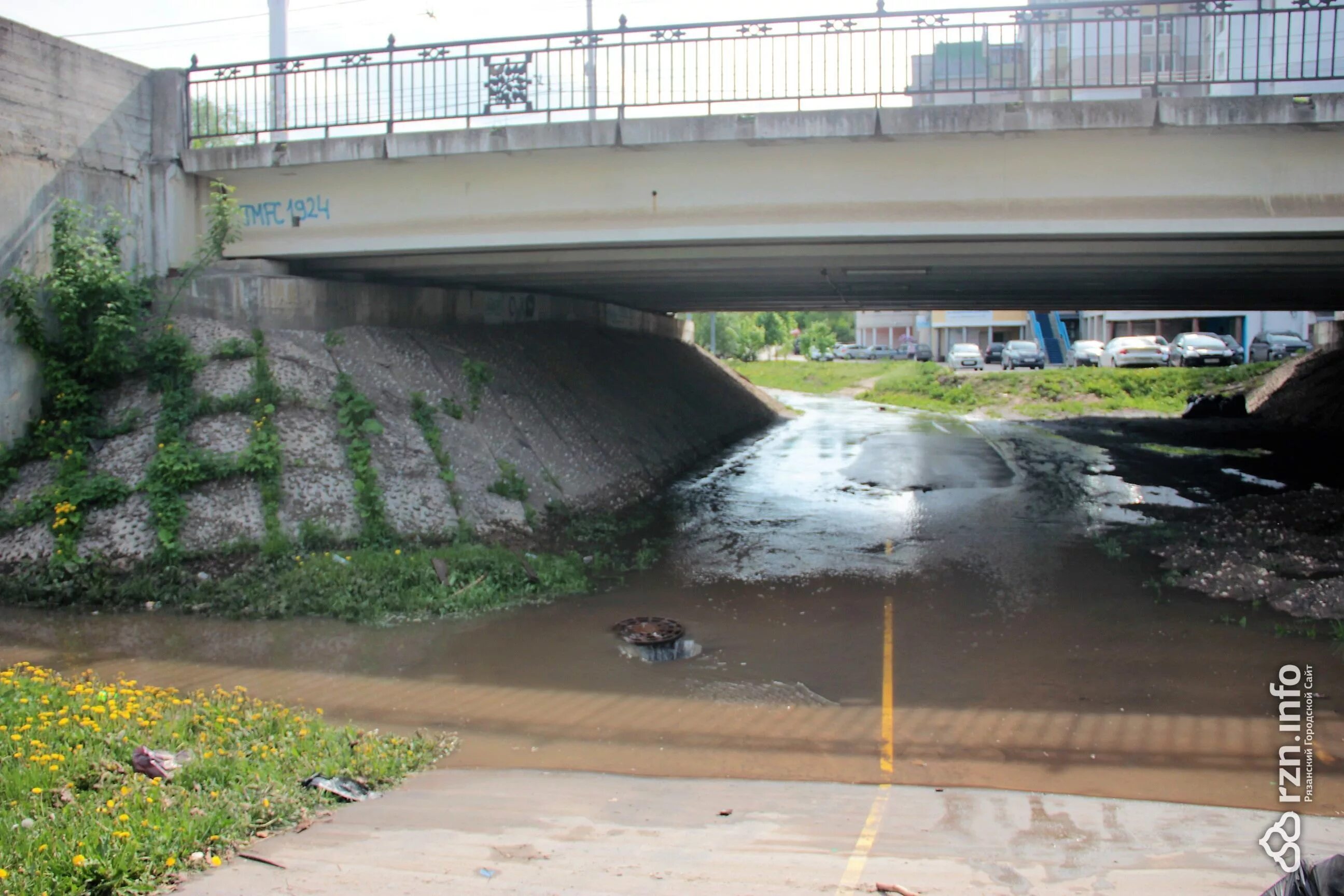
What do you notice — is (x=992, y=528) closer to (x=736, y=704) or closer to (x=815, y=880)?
(x=736, y=704)

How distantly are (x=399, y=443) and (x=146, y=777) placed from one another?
28.0 ft

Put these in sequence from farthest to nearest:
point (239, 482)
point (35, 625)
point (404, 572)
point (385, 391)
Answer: point (385, 391) → point (239, 482) → point (404, 572) → point (35, 625)

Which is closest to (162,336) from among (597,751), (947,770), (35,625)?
(35,625)

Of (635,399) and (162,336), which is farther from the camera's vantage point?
(635,399)

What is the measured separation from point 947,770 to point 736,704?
1959mm

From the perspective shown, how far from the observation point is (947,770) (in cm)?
701

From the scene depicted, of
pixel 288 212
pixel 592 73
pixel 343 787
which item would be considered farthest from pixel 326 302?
pixel 343 787

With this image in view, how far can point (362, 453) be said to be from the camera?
13523mm

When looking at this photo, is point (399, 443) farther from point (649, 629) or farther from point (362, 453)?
point (649, 629)

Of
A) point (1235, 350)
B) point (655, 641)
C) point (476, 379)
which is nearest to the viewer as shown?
point (655, 641)

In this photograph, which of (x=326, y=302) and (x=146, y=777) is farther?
(x=326, y=302)

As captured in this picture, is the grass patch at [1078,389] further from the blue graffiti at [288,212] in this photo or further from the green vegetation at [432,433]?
the blue graffiti at [288,212]

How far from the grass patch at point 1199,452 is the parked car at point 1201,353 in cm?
1778

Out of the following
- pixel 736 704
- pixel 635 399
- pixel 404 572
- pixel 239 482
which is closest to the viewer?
pixel 736 704
